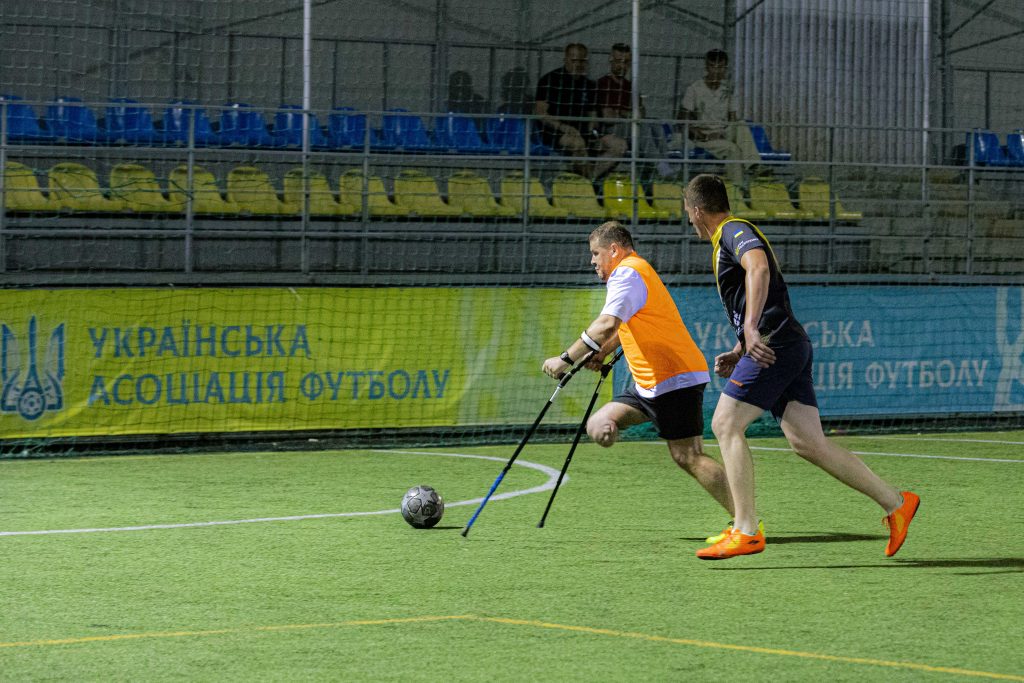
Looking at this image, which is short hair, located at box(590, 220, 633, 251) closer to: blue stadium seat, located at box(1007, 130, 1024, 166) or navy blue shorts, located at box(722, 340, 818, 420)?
navy blue shorts, located at box(722, 340, 818, 420)

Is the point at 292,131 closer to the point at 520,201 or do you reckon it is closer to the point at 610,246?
the point at 520,201

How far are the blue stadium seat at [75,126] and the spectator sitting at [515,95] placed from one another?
17.6 ft

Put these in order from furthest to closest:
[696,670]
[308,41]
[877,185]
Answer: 1. [877,185]
2. [308,41]
3. [696,670]

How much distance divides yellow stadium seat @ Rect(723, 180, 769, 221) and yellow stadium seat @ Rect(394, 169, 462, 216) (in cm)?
341

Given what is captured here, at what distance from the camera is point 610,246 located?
29.2 ft

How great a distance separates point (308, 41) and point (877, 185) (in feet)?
28.6

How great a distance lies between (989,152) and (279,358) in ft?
40.2

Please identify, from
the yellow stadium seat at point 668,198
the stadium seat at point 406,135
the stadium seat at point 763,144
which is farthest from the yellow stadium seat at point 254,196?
the stadium seat at point 763,144

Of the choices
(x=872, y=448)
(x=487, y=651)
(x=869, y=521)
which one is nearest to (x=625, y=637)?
(x=487, y=651)

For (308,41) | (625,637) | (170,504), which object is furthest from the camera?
(308,41)

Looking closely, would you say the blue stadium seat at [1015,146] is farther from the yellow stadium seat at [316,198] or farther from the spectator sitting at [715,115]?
the yellow stadium seat at [316,198]

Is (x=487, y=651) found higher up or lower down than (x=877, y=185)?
lower down

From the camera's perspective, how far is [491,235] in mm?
16219

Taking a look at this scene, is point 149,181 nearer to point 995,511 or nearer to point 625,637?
point 995,511
